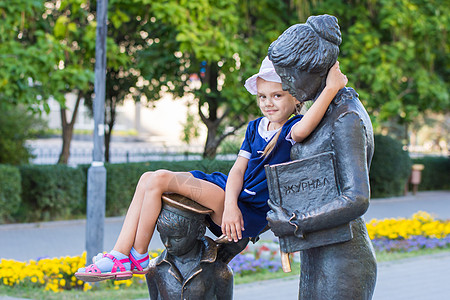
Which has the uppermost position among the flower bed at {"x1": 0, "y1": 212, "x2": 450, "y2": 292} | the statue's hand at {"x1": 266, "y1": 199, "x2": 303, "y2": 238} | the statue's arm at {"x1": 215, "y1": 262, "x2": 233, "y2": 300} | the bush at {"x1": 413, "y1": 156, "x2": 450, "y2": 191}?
the statue's hand at {"x1": 266, "y1": 199, "x2": 303, "y2": 238}

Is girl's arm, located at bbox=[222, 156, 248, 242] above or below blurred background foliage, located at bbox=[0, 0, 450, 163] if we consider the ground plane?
below

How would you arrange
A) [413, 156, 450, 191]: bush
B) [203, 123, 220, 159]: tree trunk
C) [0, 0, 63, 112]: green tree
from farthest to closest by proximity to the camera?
[413, 156, 450, 191]: bush → [203, 123, 220, 159]: tree trunk → [0, 0, 63, 112]: green tree

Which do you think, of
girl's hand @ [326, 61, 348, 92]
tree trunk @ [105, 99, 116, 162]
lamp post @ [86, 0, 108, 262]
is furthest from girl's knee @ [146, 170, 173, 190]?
tree trunk @ [105, 99, 116, 162]

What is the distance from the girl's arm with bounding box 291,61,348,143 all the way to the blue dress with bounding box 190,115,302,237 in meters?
0.30

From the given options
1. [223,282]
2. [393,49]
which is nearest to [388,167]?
[393,49]

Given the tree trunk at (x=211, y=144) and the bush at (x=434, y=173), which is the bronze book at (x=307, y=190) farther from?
the bush at (x=434, y=173)

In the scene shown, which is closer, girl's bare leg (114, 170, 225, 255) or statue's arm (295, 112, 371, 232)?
statue's arm (295, 112, 371, 232)

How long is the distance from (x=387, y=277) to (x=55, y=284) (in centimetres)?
408

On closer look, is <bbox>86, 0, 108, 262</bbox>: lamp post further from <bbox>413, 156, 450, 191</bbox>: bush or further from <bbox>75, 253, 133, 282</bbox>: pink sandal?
<bbox>413, 156, 450, 191</bbox>: bush

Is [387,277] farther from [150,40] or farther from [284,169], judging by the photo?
[150,40]

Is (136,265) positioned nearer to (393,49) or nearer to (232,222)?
(232,222)

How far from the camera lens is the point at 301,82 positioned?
240 centimetres

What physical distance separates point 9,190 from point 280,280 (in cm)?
610

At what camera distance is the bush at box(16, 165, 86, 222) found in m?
11.4
